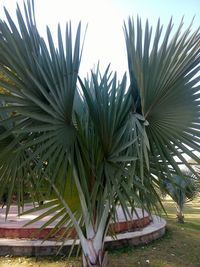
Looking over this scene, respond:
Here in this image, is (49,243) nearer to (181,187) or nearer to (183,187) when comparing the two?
(183,187)

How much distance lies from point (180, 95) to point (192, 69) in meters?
0.25

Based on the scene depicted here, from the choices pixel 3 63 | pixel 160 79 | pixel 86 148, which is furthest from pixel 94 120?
pixel 3 63

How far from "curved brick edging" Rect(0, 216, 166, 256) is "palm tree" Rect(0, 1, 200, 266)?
6.76 feet

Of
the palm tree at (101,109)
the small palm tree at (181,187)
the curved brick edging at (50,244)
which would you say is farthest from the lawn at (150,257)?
the palm tree at (101,109)

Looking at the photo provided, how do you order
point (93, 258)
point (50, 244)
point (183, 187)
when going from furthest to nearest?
point (50, 244) → point (183, 187) → point (93, 258)

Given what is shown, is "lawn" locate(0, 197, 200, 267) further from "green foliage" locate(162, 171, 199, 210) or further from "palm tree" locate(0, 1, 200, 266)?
"palm tree" locate(0, 1, 200, 266)

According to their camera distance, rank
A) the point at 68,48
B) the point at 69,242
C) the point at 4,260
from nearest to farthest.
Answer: the point at 68,48 < the point at 4,260 < the point at 69,242

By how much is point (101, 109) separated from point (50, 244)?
122 inches

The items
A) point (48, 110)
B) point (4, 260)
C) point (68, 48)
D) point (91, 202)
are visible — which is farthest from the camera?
point (4, 260)

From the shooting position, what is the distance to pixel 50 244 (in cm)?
510

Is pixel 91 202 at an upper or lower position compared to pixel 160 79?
lower

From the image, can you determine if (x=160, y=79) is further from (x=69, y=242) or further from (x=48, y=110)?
(x=69, y=242)

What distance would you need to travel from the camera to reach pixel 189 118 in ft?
9.27

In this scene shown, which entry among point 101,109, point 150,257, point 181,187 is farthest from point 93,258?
point 150,257
